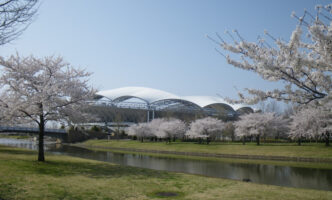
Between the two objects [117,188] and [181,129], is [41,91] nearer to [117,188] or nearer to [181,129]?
[117,188]

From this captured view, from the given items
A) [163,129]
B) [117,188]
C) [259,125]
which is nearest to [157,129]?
[163,129]

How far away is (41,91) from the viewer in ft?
57.6

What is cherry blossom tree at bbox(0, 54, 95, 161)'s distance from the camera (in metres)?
17.0

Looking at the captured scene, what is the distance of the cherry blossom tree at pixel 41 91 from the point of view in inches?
671

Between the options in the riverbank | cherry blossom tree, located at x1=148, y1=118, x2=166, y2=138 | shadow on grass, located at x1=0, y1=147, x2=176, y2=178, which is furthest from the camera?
cherry blossom tree, located at x1=148, y1=118, x2=166, y2=138

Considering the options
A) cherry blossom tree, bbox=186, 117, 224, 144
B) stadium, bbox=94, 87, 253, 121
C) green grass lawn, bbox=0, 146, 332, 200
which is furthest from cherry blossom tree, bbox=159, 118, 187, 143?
green grass lawn, bbox=0, 146, 332, 200

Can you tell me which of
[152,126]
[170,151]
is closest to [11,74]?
[170,151]

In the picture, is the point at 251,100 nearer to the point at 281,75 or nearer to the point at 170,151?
the point at 281,75

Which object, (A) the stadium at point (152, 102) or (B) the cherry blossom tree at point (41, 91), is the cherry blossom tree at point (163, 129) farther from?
(B) the cherry blossom tree at point (41, 91)

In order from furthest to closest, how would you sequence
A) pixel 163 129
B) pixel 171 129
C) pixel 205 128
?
pixel 163 129 < pixel 171 129 < pixel 205 128

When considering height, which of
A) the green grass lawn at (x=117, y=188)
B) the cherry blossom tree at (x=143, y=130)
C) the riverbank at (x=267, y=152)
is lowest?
the riverbank at (x=267, y=152)

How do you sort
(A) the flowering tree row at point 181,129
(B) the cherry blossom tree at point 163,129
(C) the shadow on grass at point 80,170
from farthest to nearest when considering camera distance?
(B) the cherry blossom tree at point 163,129 → (A) the flowering tree row at point 181,129 → (C) the shadow on grass at point 80,170

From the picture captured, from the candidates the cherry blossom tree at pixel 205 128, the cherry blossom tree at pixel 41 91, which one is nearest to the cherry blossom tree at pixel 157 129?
the cherry blossom tree at pixel 205 128

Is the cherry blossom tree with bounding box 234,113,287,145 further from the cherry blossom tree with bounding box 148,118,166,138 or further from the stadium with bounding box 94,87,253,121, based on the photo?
the stadium with bounding box 94,87,253,121
